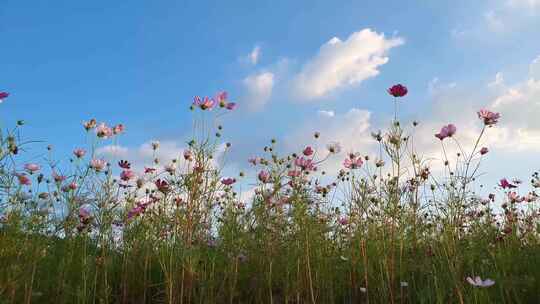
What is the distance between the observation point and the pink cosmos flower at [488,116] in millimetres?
3143

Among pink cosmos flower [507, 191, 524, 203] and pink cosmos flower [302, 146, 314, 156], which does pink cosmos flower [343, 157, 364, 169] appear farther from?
pink cosmos flower [507, 191, 524, 203]

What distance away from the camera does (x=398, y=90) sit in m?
3.24

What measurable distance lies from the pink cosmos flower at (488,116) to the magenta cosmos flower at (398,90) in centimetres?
56

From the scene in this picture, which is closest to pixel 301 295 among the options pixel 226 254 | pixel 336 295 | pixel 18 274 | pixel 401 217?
pixel 336 295

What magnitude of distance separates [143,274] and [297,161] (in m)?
1.52

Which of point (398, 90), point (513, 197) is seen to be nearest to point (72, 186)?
point (398, 90)

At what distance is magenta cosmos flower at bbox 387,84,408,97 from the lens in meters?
3.24

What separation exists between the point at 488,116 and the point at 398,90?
0.65 metres

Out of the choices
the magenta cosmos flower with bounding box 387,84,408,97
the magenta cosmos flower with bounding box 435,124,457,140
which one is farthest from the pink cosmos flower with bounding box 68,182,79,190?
the magenta cosmos flower with bounding box 435,124,457,140

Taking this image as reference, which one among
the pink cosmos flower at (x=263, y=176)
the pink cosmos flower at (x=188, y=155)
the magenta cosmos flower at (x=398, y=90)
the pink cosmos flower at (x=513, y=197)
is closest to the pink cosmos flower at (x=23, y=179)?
the pink cosmos flower at (x=188, y=155)

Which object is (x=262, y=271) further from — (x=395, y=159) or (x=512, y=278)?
(x=512, y=278)

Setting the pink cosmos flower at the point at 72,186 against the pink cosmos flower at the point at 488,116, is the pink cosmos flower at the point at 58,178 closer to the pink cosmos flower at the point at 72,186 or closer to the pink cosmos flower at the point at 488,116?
the pink cosmos flower at the point at 72,186

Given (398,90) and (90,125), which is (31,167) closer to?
(90,125)

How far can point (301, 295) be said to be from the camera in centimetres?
318
